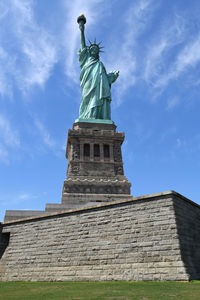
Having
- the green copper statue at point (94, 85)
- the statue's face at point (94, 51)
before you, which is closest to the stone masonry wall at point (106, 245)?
the green copper statue at point (94, 85)

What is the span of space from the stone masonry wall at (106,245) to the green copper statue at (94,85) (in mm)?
23947

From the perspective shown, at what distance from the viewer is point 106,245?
12023 mm

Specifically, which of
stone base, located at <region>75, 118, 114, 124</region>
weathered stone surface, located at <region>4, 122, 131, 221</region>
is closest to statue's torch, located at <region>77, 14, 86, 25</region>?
stone base, located at <region>75, 118, 114, 124</region>

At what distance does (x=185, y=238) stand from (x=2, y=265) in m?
11.2

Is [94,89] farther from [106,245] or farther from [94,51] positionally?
[106,245]

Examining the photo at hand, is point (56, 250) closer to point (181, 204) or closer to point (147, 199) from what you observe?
point (147, 199)

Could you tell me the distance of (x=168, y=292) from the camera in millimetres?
7266

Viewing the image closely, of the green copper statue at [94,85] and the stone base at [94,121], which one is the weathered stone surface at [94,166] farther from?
the green copper statue at [94,85]

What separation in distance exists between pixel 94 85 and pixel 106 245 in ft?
102

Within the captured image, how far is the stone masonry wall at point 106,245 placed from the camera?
412 inches

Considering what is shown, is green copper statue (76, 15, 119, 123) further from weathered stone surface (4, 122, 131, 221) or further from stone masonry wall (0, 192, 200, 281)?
stone masonry wall (0, 192, 200, 281)

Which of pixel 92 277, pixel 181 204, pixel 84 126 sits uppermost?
pixel 84 126

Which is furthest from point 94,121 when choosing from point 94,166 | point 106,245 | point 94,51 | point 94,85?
point 106,245

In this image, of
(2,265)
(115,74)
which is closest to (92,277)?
(2,265)
